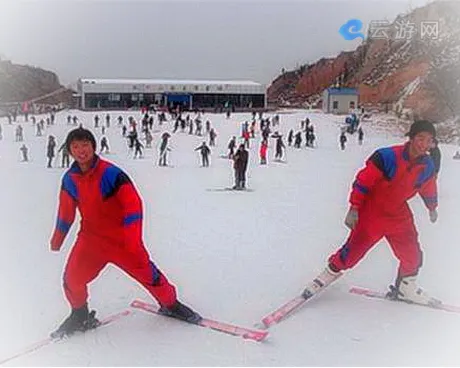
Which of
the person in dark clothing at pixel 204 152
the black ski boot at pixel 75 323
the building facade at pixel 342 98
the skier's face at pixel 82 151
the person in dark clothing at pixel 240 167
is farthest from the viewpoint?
the person in dark clothing at pixel 240 167

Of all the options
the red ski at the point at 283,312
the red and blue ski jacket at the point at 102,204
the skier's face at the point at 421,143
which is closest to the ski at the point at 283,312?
the red ski at the point at 283,312

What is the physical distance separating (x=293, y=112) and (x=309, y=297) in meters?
0.85

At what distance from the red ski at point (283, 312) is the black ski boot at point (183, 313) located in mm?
240

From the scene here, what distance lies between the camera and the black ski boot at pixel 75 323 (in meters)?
1.87

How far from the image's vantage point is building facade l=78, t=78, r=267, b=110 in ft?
6.68

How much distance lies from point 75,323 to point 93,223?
1.17ft

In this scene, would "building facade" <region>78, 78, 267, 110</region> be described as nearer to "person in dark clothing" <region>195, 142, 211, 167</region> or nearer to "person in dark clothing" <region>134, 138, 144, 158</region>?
"person in dark clothing" <region>134, 138, 144, 158</region>

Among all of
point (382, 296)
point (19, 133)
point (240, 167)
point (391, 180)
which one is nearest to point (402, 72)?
point (391, 180)

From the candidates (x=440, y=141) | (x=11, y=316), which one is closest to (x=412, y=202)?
(x=440, y=141)

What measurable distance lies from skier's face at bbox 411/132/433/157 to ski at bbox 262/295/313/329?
692 mm

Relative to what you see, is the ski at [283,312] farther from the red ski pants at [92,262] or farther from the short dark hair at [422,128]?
the short dark hair at [422,128]

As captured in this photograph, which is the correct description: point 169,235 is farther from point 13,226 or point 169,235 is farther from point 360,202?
point 360,202

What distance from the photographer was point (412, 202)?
87.1 inches

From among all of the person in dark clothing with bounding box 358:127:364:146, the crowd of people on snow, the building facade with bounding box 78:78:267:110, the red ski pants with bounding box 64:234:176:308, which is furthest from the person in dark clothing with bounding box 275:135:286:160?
the red ski pants with bounding box 64:234:176:308
